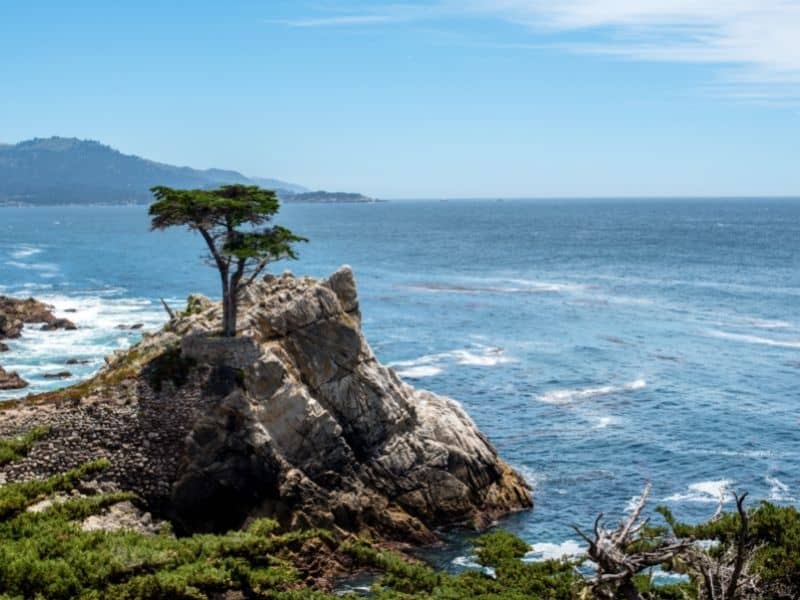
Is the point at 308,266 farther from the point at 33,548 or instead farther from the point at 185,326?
the point at 33,548

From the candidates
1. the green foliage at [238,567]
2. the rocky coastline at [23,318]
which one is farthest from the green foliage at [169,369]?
the rocky coastline at [23,318]

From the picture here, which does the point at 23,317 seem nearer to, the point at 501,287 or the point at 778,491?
the point at 501,287

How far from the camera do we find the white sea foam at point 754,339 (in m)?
78.9

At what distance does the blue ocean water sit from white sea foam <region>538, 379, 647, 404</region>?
140mm

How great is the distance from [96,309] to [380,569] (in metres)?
77.4

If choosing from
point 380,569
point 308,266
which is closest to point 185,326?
point 380,569

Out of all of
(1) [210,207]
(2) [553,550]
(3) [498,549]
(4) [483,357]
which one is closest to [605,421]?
(4) [483,357]

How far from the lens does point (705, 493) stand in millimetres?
45594

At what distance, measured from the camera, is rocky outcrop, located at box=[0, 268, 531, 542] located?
38.2m

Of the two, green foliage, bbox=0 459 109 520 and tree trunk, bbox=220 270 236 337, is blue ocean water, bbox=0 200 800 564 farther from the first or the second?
green foliage, bbox=0 459 109 520

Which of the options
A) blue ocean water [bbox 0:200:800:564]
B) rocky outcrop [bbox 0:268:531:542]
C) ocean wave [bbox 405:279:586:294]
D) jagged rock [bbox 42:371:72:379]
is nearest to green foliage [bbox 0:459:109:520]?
rocky outcrop [bbox 0:268:531:542]

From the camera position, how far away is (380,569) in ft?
106

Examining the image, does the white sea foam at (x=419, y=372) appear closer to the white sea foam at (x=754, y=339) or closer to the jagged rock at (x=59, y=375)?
the jagged rock at (x=59, y=375)

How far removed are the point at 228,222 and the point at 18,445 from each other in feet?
43.5
